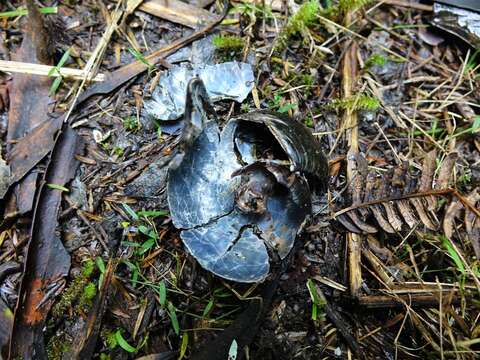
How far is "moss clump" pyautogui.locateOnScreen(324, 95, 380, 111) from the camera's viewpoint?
2.06 metres

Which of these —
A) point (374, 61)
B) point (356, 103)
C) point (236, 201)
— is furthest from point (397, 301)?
point (374, 61)

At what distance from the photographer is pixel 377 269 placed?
1913 mm

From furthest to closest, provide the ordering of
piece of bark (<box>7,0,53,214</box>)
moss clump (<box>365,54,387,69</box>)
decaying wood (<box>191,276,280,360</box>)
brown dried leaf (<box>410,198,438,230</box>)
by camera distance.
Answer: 1. moss clump (<box>365,54,387,69</box>)
2. piece of bark (<box>7,0,53,214</box>)
3. brown dried leaf (<box>410,198,438,230</box>)
4. decaying wood (<box>191,276,280,360</box>)

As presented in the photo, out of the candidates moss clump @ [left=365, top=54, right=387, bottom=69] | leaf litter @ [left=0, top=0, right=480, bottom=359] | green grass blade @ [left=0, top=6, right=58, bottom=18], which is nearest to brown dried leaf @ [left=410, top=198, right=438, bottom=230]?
leaf litter @ [left=0, top=0, right=480, bottom=359]

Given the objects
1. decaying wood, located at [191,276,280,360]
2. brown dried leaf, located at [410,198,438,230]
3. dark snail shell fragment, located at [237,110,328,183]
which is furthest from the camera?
brown dried leaf, located at [410,198,438,230]

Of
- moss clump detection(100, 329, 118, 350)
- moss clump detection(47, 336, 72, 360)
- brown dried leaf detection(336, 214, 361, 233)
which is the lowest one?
moss clump detection(47, 336, 72, 360)

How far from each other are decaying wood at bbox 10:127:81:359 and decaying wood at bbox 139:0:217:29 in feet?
2.71

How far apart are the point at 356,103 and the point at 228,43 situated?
68cm

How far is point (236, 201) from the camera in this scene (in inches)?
72.6

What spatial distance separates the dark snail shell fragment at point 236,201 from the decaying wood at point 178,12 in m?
0.72

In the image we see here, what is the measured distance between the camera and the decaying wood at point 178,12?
2.28 metres

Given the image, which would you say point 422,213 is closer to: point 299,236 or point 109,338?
point 299,236

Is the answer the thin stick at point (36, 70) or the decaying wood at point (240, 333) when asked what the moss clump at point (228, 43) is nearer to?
the thin stick at point (36, 70)

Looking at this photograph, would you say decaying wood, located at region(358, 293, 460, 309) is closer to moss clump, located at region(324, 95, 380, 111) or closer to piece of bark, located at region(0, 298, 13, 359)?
moss clump, located at region(324, 95, 380, 111)
